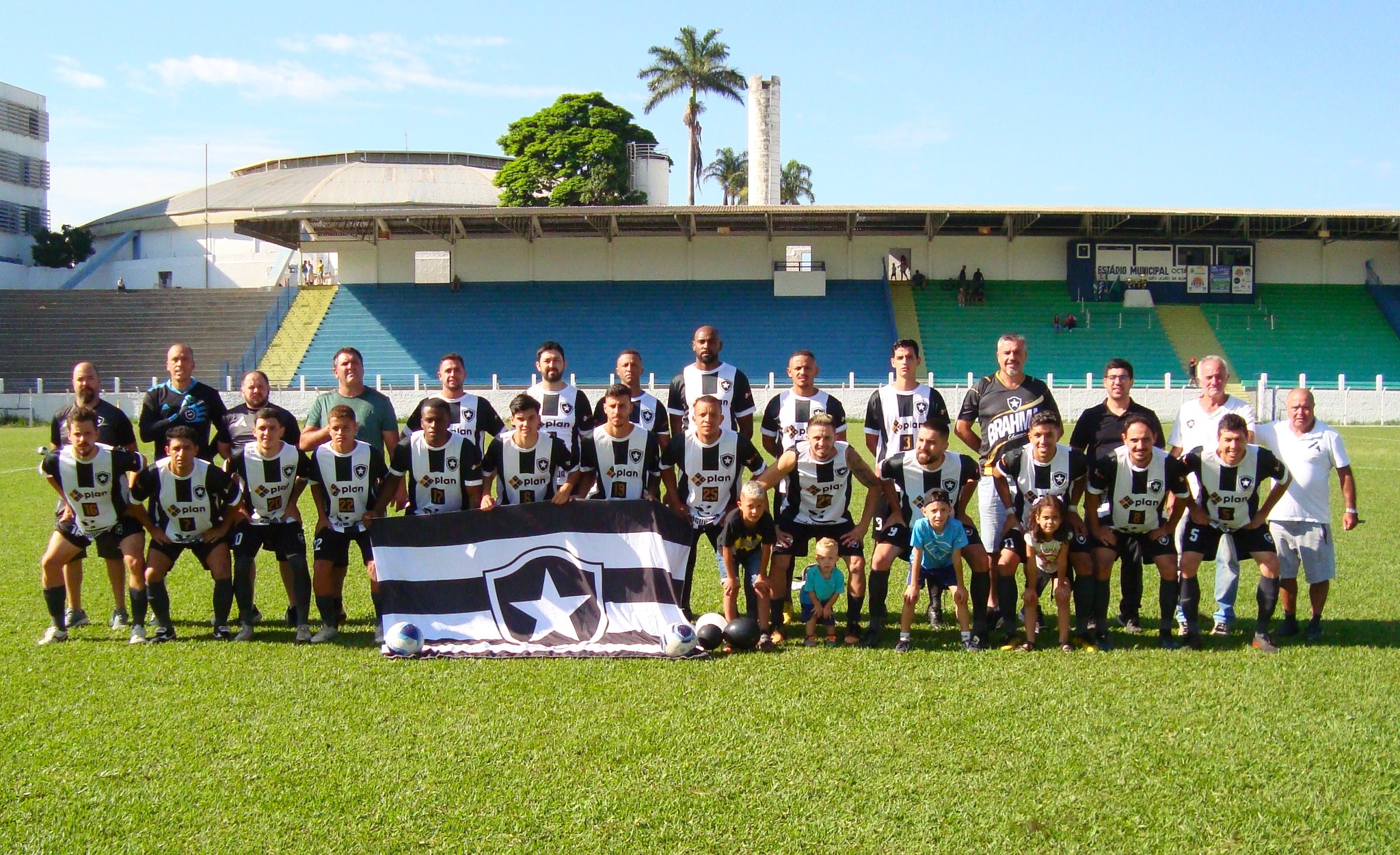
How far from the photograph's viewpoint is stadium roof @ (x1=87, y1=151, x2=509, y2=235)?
55531 mm

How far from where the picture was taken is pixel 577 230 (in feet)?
125

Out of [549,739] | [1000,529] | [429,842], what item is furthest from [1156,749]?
[429,842]

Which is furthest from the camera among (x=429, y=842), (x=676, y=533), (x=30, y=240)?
(x=30, y=240)

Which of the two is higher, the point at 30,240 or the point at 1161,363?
the point at 30,240

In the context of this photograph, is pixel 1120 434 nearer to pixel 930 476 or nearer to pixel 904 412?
pixel 930 476

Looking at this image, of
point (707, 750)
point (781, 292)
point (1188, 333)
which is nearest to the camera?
point (707, 750)

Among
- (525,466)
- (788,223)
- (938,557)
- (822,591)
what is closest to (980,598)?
(938,557)

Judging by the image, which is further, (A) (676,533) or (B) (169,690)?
(A) (676,533)

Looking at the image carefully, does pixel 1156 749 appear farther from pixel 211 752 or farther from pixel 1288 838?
pixel 211 752

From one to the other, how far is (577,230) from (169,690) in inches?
1322

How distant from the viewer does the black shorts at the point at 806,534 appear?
22.2ft

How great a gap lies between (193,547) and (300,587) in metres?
0.77

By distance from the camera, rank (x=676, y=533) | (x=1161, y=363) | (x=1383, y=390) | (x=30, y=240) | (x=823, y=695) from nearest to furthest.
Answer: (x=823, y=695) < (x=676, y=533) < (x=1383, y=390) < (x=1161, y=363) < (x=30, y=240)

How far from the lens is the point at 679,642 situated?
6188 mm
